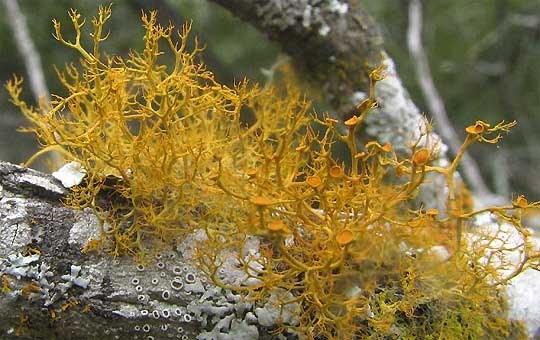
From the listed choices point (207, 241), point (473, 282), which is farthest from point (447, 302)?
point (207, 241)

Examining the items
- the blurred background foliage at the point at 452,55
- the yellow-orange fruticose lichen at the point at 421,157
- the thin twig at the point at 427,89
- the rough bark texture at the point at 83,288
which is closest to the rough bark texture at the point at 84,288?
the rough bark texture at the point at 83,288

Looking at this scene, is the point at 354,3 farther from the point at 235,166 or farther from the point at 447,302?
the point at 447,302

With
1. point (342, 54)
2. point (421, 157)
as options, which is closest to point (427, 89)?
point (342, 54)

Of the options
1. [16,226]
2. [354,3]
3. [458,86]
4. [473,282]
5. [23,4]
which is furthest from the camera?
[458,86]

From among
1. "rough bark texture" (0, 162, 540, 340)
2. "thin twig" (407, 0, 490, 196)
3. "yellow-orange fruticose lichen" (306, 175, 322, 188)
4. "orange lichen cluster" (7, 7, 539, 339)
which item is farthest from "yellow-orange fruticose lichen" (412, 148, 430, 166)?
"thin twig" (407, 0, 490, 196)

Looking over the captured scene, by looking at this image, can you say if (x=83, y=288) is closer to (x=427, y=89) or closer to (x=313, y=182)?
(x=313, y=182)

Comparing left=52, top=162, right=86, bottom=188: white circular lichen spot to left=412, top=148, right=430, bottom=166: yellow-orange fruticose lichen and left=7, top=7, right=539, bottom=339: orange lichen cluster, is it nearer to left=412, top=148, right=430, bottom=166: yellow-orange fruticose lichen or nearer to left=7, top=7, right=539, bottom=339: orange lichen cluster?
left=7, top=7, right=539, bottom=339: orange lichen cluster
